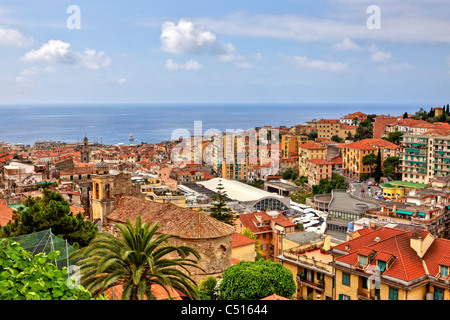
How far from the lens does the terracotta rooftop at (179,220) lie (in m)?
13.0

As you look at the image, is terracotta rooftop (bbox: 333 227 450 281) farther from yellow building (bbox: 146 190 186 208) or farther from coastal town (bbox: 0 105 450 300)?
yellow building (bbox: 146 190 186 208)

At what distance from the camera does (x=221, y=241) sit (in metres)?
13.2

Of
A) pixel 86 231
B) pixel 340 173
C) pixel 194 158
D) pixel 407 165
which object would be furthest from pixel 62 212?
pixel 194 158

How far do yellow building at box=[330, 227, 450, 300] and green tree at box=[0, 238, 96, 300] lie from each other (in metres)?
9.26

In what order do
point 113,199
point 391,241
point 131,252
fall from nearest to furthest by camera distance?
point 131,252
point 391,241
point 113,199

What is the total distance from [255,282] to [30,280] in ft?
26.3

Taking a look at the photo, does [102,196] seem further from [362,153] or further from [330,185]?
[362,153]

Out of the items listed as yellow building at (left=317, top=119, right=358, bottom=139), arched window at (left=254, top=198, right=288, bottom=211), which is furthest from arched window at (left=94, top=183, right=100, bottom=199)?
yellow building at (left=317, top=119, right=358, bottom=139)

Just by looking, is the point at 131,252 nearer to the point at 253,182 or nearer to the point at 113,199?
the point at 113,199

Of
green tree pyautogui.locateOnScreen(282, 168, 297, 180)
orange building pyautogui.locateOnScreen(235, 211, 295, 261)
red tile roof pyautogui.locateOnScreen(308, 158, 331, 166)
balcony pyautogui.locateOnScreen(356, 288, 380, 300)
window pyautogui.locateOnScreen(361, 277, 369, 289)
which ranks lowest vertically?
green tree pyautogui.locateOnScreen(282, 168, 297, 180)

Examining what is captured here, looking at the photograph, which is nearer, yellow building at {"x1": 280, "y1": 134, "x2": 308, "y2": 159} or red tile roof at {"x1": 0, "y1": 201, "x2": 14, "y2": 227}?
red tile roof at {"x1": 0, "y1": 201, "x2": 14, "y2": 227}

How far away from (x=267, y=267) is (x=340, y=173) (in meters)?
41.1

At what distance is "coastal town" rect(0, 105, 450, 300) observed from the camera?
11.9m
